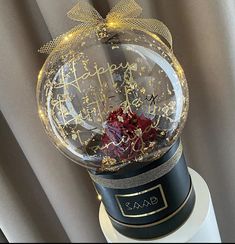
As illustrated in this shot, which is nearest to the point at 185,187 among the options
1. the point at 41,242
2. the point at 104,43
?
the point at 104,43

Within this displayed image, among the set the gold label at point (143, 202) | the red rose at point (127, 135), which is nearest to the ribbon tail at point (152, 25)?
the red rose at point (127, 135)

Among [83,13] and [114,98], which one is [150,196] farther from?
[83,13]

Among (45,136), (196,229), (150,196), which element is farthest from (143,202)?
(45,136)

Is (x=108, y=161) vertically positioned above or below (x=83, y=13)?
below

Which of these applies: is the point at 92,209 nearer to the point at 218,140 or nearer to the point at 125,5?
the point at 218,140

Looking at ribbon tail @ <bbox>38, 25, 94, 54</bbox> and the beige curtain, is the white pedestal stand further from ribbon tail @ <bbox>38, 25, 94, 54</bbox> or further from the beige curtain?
ribbon tail @ <bbox>38, 25, 94, 54</bbox>

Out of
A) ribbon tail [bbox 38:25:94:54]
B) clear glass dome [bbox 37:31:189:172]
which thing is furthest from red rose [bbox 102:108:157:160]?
ribbon tail [bbox 38:25:94:54]

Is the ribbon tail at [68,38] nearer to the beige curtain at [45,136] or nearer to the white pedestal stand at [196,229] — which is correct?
the beige curtain at [45,136]
